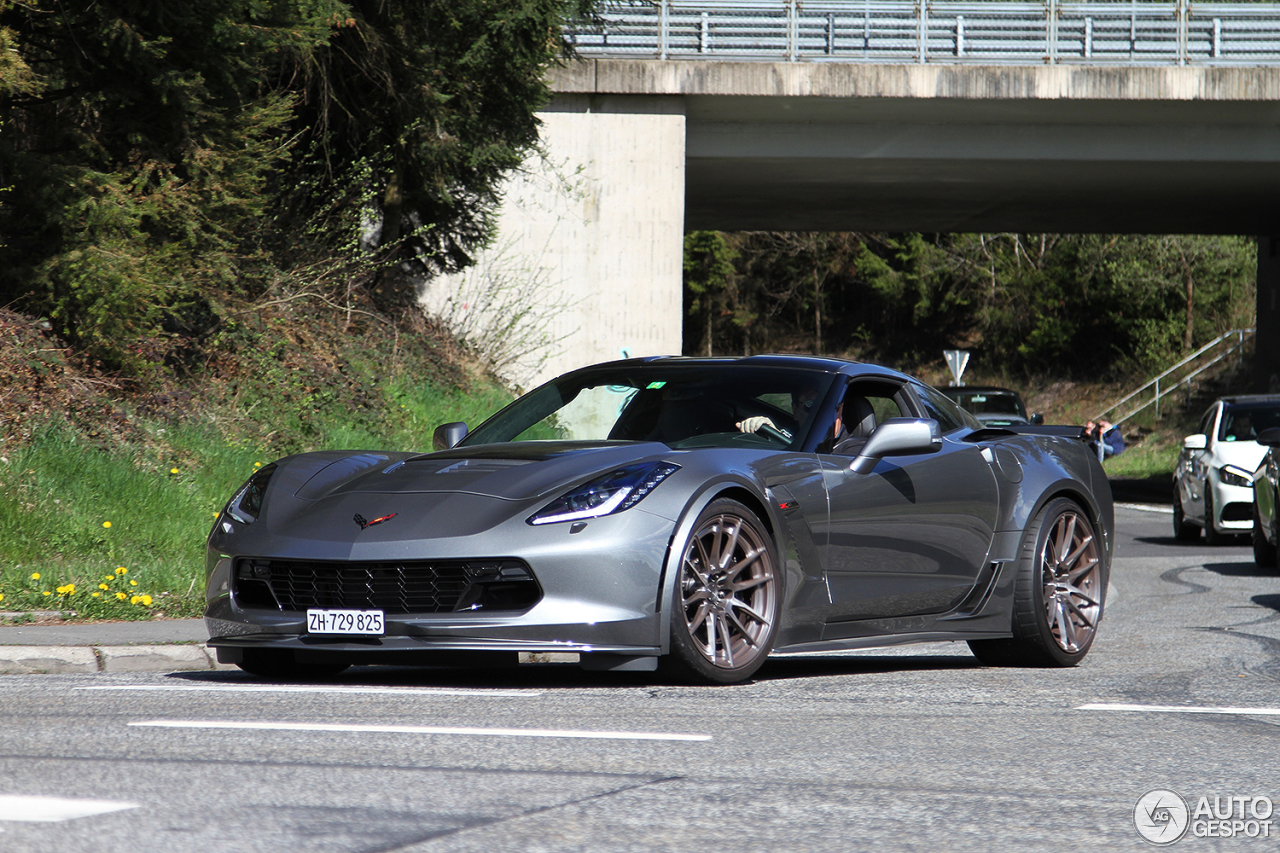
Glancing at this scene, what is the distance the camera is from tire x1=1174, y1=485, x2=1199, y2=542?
1927 centimetres

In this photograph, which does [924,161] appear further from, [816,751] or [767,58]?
[816,751]

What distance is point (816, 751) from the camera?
15.5 ft

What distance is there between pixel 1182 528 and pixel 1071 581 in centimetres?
1226

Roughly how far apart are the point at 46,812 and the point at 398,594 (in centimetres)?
232

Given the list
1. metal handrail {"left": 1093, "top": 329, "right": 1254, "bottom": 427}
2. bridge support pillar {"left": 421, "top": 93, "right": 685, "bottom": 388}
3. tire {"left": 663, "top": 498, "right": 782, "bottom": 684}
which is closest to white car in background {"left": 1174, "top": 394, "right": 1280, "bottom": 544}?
bridge support pillar {"left": 421, "top": 93, "right": 685, "bottom": 388}

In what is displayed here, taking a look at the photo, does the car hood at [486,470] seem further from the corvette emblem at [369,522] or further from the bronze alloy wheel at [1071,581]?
the bronze alloy wheel at [1071,581]

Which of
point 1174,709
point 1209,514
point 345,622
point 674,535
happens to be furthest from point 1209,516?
point 345,622

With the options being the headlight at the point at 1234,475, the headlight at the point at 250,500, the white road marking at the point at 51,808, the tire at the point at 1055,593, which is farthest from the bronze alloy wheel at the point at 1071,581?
the headlight at the point at 1234,475

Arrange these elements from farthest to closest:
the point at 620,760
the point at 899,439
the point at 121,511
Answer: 1. the point at 121,511
2. the point at 899,439
3. the point at 620,760

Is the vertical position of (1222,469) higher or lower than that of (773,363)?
lower

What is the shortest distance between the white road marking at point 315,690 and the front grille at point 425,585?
341mm

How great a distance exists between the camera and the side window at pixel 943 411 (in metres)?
7.70

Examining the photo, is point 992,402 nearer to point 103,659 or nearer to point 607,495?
point 103,659

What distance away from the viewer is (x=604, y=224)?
25.5 metres
